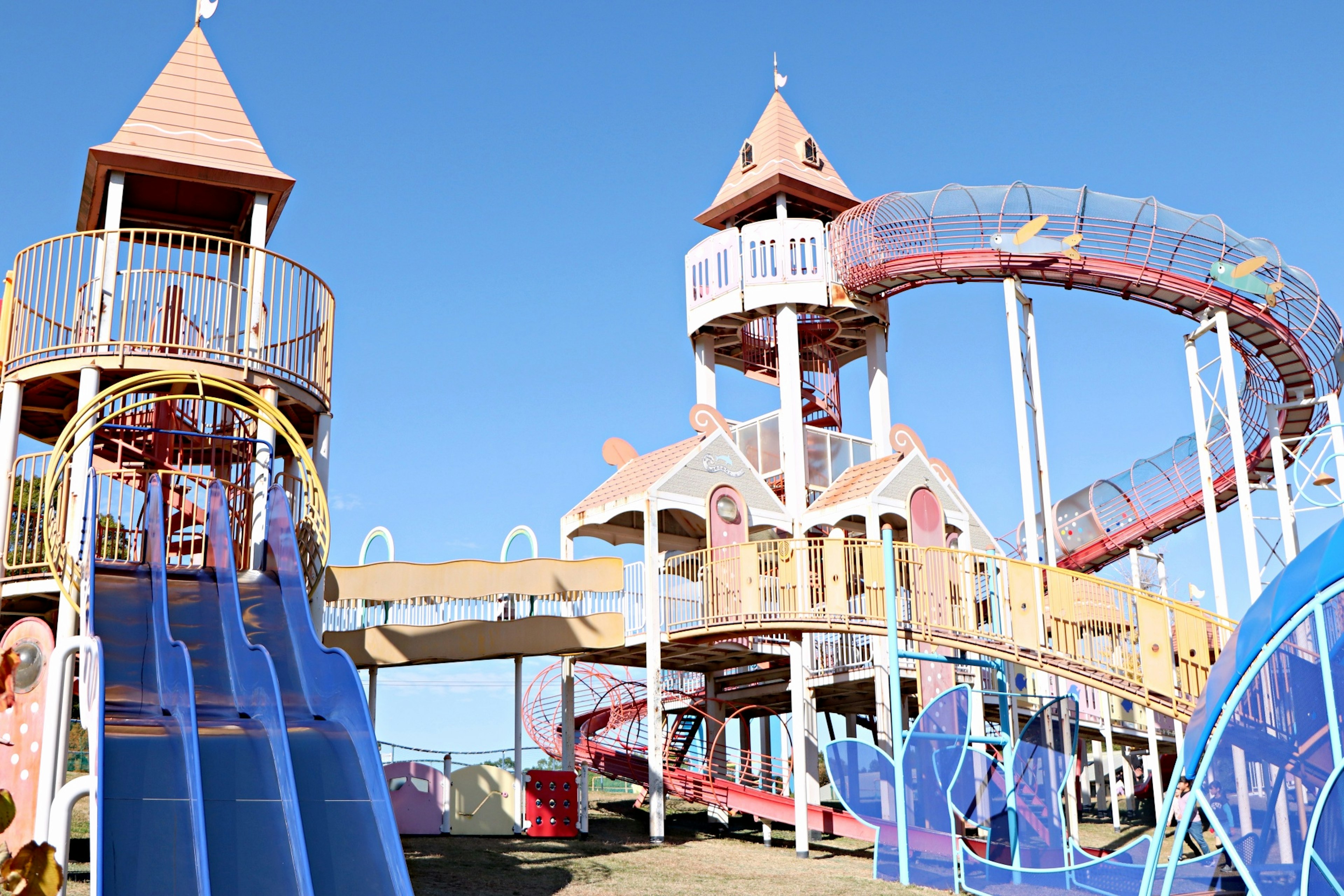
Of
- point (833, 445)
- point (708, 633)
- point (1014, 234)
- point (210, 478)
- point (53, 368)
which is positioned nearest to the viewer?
point (53, 368)

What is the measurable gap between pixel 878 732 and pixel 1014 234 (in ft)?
28.9

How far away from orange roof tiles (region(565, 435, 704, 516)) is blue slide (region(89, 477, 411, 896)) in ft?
29.2

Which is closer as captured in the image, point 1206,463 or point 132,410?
point 132,410

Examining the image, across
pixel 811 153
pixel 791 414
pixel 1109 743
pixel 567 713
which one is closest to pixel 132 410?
pixel 567 713

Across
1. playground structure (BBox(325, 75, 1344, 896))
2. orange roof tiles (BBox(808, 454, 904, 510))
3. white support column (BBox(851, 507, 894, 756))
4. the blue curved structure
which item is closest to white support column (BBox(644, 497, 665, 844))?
playground structure (BBox(325, 75, 1344, 896))

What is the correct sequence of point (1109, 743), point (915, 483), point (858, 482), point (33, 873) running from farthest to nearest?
point (1109, 743) < point (858, 482) < point (915, 483) < point (33, 873)

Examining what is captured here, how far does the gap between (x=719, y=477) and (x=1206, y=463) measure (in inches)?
325

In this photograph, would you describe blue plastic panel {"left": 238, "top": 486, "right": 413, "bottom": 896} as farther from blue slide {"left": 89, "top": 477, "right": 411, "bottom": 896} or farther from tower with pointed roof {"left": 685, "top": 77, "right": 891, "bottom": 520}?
tower with pointed roof {"left": 685, "top": 77, "right": 891, "bottom": 520}

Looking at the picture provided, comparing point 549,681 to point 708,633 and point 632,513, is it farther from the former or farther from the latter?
point 708,633

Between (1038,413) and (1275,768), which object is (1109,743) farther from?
(1275,768)

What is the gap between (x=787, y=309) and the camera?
2423 centimetres

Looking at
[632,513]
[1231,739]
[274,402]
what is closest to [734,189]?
[632,513]

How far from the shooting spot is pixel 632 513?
76.3ft

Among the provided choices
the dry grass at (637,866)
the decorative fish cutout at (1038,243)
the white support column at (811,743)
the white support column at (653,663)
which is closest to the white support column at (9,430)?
the dry grass at (637,866)
